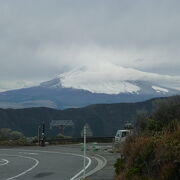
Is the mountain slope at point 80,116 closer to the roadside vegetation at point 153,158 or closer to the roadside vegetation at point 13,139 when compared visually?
the roadside vegetation at point 13,139

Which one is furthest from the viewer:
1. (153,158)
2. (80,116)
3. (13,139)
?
(80,116)

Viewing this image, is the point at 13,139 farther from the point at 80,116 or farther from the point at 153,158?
the point at 153,158

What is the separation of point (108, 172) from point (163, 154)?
328 inches

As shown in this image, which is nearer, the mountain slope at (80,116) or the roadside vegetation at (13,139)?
the roadside vegetation at (13,139)

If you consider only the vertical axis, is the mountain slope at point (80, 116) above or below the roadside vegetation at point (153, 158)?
above

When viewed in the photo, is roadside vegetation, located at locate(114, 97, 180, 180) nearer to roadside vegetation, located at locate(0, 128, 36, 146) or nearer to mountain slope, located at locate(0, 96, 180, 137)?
roadside vegetation, located at locate(0, 128, 36, 146)

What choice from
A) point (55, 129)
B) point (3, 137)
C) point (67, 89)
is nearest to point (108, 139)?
point (3, 137)

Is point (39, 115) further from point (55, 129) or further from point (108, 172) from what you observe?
point (108, 172)

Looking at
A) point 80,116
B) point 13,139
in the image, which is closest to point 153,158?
point 13,139

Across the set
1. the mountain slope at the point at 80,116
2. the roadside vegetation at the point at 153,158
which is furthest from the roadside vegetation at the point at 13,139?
the roadside vegetation at the point at 153,158

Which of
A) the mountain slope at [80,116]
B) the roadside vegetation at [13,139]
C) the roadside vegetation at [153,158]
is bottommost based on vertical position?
the roadside vegetation at [153,158]

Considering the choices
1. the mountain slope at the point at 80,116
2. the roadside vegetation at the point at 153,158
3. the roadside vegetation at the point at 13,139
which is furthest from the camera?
the mountain slope at the point at 80,116

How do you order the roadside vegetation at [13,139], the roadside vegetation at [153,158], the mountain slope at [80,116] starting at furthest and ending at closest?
the mountain slope at [80,116], the roadside vegetation at [13,139], the roadside vegetation at [153,158]

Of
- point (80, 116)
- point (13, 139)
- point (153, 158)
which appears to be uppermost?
point (80, 116)
